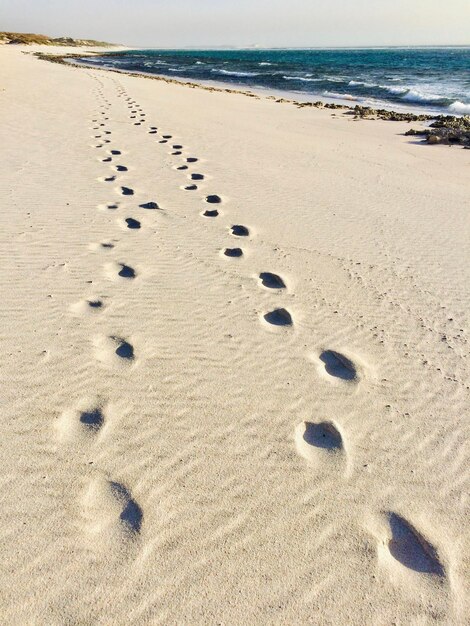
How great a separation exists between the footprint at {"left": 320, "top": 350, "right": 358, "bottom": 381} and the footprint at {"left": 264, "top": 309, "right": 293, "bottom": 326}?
0.39 meters

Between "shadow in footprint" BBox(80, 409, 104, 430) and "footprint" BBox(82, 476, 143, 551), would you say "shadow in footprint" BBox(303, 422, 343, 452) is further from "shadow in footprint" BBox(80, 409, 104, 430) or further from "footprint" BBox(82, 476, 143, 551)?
"shadow in footprint" BBox(80, 409, 104, 430)

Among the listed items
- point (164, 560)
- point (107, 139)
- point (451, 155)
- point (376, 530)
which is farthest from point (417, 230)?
point (107, 139)

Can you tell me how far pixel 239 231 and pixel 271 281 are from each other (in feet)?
3.54

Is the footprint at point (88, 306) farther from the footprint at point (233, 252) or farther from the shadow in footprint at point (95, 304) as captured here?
the footprint at point (233, 252)

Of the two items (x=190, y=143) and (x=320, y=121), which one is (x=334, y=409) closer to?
(x=190, y=143)

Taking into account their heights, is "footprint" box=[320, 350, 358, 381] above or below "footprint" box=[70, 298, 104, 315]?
below

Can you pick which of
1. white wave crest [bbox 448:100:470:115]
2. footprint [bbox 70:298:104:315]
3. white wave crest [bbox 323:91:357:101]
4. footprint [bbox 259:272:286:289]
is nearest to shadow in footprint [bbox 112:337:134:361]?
footprint [bbox 70:298:104:315]

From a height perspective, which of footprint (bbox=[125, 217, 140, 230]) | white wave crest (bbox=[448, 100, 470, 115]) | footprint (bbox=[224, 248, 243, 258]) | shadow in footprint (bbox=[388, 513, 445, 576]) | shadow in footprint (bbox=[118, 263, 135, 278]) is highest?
footprint (bbox=[125, 217, 140, 230])

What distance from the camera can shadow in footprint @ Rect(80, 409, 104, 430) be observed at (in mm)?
2215

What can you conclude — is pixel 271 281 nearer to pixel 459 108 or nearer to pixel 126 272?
pixel 126 272

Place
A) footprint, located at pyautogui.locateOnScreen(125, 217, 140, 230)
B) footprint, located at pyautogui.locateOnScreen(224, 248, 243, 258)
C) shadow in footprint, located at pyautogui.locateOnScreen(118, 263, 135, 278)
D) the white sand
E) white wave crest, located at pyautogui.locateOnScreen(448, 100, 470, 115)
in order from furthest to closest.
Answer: white wave crest, located at pyautogui.locateOnScreen(448, 100, 470, 115), footprint, located at pyautogui.locateOnScreen(125, 217, 140, 230), footprint, located at pyautogui.locateOnScreen(224, 248, 243, 258), shadow in footprint, located at pyautogui.locateOnScreen(118, 263, 135, 278), the white sand

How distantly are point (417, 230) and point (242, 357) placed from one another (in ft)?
9.52

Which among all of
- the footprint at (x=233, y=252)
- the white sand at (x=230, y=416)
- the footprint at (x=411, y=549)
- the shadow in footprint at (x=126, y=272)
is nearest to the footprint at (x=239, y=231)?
the white sand at (x=230, y=416)

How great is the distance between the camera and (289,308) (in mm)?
3287
